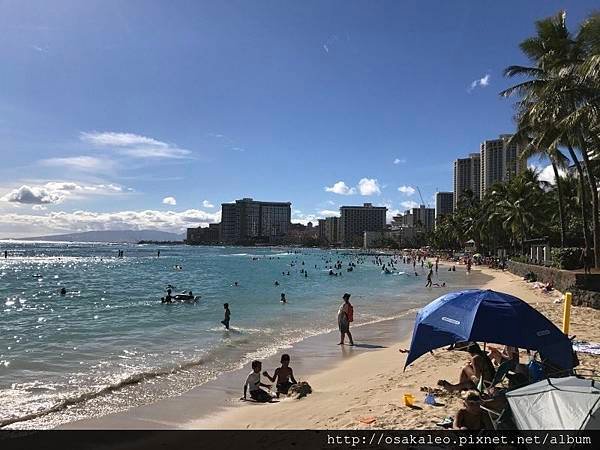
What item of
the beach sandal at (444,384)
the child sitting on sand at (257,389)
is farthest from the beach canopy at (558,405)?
the child sitting on sand at (257,389)

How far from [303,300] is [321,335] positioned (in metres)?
12.8

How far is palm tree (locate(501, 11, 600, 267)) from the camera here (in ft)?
74.4

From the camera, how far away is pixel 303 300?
1222 inches

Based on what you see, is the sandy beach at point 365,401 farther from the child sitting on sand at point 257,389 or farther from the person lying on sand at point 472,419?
the person lying on sand at point 472,419

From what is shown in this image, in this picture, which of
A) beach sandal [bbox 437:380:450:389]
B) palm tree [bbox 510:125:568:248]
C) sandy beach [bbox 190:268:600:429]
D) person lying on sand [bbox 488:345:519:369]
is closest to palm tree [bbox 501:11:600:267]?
palm tree [bbox 510:125:568:248]

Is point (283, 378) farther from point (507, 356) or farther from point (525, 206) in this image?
point (525, 206)

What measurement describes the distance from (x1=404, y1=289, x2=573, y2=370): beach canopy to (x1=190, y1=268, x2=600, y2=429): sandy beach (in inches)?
48.6

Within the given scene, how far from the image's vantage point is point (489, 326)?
252 inches

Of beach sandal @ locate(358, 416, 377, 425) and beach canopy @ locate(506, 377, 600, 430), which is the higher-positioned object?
beach canopy @ locate(506, 377, 600, 430)

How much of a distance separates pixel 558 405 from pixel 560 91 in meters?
22.7

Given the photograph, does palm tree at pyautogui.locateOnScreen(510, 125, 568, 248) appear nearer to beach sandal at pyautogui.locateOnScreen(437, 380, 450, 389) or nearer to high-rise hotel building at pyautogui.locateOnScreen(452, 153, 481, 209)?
beach sandal at pyautogui.locateOnScreen(437, 380, 450, 389)

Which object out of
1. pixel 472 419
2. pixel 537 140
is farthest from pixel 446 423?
pixel 537 140

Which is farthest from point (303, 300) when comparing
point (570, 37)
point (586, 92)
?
point (570, 37)

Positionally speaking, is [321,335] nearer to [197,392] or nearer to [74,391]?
[197,392]
